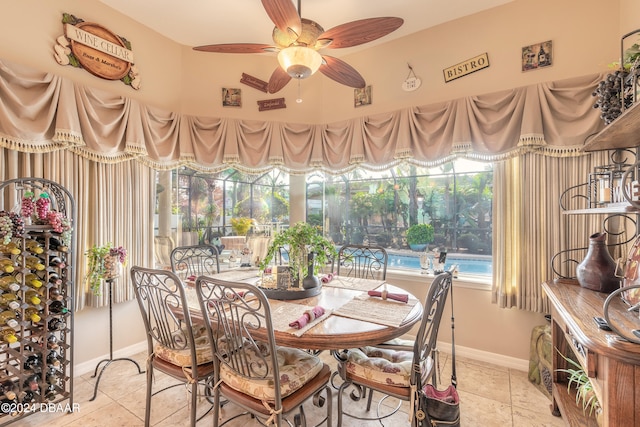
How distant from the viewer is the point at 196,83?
128 inches

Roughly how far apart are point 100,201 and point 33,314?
40.3 inches

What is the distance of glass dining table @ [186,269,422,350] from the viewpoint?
1400 millimetres

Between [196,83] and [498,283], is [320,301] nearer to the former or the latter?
[498,283]

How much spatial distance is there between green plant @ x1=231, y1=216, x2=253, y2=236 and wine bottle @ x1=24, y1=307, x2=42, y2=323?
1872 mm

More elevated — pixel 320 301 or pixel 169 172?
pixel 169 172

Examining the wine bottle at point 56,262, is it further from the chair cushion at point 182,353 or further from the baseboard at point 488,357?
the baseboard at point 488,357

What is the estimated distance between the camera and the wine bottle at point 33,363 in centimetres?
185

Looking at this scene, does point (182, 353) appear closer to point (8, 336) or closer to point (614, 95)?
point (8, 336)

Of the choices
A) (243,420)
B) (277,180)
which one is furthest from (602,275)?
(277,180)

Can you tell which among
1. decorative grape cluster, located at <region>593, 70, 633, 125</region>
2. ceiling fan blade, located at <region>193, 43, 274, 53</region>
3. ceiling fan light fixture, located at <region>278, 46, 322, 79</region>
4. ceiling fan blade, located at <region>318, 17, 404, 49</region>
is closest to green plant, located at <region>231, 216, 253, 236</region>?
ceiling fan blade, located at <region>193, 43, 274, 53</region>

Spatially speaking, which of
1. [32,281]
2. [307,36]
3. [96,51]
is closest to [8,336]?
[32,281]

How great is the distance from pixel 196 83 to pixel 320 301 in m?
2.73

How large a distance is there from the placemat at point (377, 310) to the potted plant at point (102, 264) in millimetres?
1842

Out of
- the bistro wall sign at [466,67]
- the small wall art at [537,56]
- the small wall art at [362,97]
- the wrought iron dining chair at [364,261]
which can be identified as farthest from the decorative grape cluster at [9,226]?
the small wall art at [537,56]
